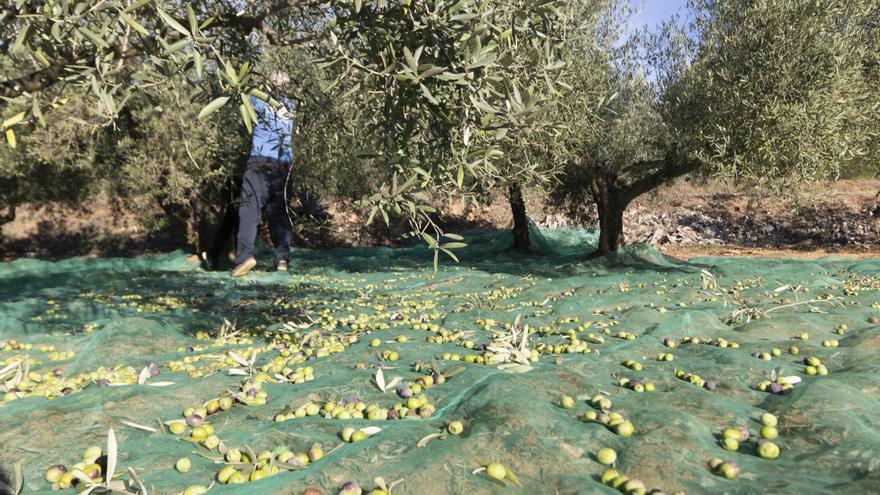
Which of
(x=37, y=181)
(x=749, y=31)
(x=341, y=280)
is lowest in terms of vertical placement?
(x=341, y=280)

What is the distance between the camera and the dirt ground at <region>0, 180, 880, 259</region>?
18.3 metres

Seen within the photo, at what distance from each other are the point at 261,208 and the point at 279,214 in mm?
1158

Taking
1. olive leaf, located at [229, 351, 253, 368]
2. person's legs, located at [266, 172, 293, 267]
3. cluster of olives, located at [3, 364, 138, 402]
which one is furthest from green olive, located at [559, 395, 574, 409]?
person's legs, located at [266, 172, 293, 267]

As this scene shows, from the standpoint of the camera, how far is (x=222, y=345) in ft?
19.0

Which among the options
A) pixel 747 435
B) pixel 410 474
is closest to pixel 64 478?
pixel 410 474

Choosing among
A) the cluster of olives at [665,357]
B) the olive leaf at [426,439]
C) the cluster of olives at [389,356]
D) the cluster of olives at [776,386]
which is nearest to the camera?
the olive leaf at [426,439]

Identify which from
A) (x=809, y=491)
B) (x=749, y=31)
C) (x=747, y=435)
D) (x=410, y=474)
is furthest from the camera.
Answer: (x=749, y=31)

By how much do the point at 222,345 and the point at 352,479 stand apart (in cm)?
407

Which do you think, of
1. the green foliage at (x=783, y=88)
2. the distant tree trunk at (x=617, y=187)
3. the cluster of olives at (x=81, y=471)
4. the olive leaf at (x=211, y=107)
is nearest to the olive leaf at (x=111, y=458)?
the cluster of olives at (x=81, y=471)

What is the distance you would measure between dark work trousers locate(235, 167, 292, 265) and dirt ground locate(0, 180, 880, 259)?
3797 millimetres

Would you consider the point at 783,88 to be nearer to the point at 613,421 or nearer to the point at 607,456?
the point at 613,421

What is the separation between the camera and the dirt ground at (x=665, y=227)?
60.1 ft

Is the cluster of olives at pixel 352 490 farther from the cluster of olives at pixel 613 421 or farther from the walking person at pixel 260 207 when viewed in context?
the walking person at pixel 260 207

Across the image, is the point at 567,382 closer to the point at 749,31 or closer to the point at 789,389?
the point at 789,389
